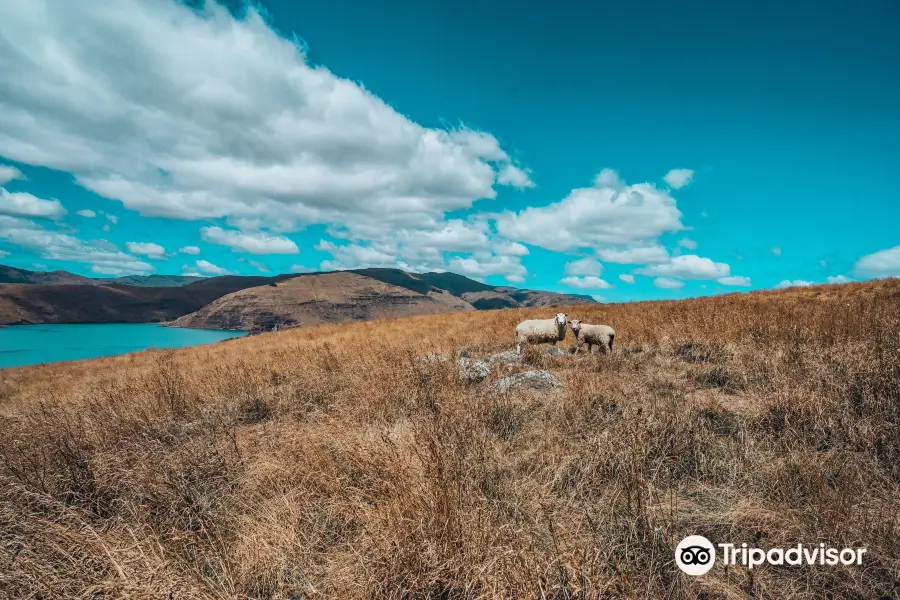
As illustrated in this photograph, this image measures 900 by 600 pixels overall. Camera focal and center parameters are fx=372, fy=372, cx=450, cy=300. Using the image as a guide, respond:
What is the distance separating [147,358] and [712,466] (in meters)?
27.8

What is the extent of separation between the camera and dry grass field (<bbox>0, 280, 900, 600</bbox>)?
223 cm

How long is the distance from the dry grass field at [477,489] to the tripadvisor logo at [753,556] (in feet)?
0.18

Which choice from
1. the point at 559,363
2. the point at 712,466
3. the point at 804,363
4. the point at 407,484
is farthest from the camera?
the point at 559,363

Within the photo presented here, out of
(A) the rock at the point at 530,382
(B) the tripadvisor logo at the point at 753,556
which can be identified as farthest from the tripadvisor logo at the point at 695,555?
(A) the rock at the point at 530,382

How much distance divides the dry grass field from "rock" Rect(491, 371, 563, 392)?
39cm

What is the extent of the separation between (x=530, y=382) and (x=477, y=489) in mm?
3828

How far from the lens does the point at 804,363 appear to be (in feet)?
19.1

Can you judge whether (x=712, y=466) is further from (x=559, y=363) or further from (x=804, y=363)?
(x=559, y=363)

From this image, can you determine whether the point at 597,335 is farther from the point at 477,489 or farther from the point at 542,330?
the point at 477,489

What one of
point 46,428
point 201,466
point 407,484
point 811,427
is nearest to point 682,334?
point 811,427

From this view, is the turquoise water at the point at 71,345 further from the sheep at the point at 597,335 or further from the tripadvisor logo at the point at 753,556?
the tripadvisor logo at the point at 753,556

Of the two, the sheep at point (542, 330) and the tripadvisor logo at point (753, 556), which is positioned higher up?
the sheep at point (542, 330)

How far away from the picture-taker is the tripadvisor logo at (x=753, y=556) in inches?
90.3

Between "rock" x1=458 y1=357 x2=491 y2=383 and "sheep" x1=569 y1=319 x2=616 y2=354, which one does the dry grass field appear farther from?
"sheep" x1=569 y1=319 x2=616 y2=354
